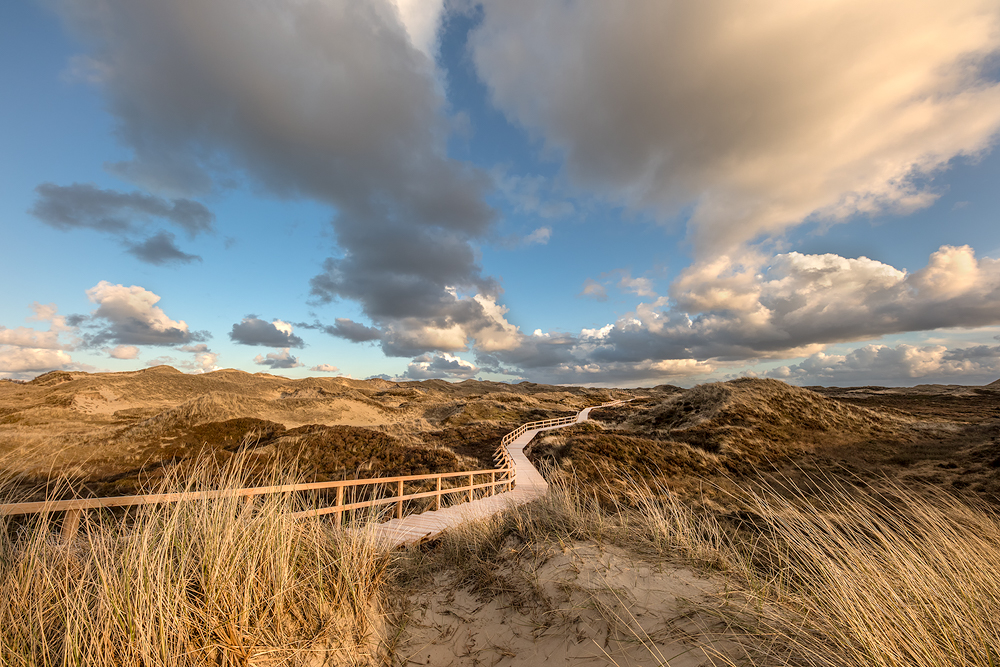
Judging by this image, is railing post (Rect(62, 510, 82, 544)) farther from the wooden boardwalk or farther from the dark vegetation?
the dark vegetation

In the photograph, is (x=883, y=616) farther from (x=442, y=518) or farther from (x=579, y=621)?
(x=442, y=518)

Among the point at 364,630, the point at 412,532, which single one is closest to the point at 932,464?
the point at 412,532

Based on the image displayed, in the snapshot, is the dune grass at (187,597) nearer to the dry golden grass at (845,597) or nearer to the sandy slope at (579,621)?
the sandy slope at (579,621)

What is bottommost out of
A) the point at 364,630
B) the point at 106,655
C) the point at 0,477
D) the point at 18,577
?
the point at 364,630

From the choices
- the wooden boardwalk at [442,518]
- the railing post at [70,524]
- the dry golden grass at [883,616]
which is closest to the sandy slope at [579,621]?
the dry golden grass at [883,616]

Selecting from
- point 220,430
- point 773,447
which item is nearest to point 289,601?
point 220,430

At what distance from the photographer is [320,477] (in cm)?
1898

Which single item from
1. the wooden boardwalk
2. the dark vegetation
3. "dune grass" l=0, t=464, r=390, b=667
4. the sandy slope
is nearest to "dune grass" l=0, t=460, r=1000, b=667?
"dune grass" l=0, t=464, r=390, b=667

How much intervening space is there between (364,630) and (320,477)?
17.2m

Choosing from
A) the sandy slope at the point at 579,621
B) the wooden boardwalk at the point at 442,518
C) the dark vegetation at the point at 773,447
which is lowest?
the dark vegetation at the point at 773,447

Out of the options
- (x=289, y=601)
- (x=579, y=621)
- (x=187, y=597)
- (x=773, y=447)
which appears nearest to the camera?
(x=187, y=597)

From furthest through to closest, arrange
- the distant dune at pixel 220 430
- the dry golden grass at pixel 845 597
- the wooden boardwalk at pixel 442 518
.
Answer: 1. the distant dune at pixel 220 430
2. the wooden boardwalk at pixel 442 518
3. the dry golden grass at pixel 845 597

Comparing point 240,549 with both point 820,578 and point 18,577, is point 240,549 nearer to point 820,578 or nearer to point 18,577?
point 18,577

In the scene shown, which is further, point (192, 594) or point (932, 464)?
point (932, 464)
